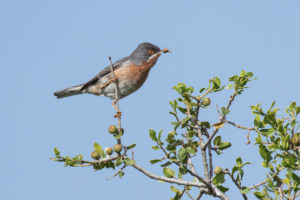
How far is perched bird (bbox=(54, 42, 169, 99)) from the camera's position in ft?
25.0

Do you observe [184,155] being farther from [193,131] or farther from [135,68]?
[135,68]

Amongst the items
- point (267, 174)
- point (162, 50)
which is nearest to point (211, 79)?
point (267, 174)

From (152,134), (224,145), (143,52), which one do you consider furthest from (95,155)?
(143,52)

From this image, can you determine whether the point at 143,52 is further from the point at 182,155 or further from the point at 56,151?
the point at 182,155

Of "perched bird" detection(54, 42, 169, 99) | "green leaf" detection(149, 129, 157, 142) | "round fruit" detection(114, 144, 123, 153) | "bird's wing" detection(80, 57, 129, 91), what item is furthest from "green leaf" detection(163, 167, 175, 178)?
"bird's wing" detection(80, 57, 129, 91)

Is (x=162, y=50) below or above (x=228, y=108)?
above

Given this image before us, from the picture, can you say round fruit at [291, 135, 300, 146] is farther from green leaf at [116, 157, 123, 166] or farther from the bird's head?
the bird's head

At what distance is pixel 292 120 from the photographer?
389 cm

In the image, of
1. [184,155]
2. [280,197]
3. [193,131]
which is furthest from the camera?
[193,131]

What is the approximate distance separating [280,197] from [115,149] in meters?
1.60

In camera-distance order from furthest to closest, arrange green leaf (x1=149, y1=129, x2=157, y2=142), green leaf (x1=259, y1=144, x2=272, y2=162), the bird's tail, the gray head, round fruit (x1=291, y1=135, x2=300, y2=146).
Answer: the bird's tail
the gray head
green leaf (x1=149, y1=129, x2=157, y2=142)
green leaf (x1=259, y1=144, x2=272, y2=162)
round fruit (x1=291, y1=135, x2=300, y2=146)

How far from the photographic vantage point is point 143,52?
8.16 m

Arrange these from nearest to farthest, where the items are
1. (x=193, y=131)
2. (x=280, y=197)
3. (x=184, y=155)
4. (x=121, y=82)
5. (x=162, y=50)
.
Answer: (x=280, y=197) → (x=184, y=155) → (x=193, y=131) → (x=121, y=82) → (x=162, y=50)

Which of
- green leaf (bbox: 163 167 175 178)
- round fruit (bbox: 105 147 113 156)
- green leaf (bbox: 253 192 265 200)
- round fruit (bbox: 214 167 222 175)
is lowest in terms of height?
green leaf (bbox: 253 192 265 200)
